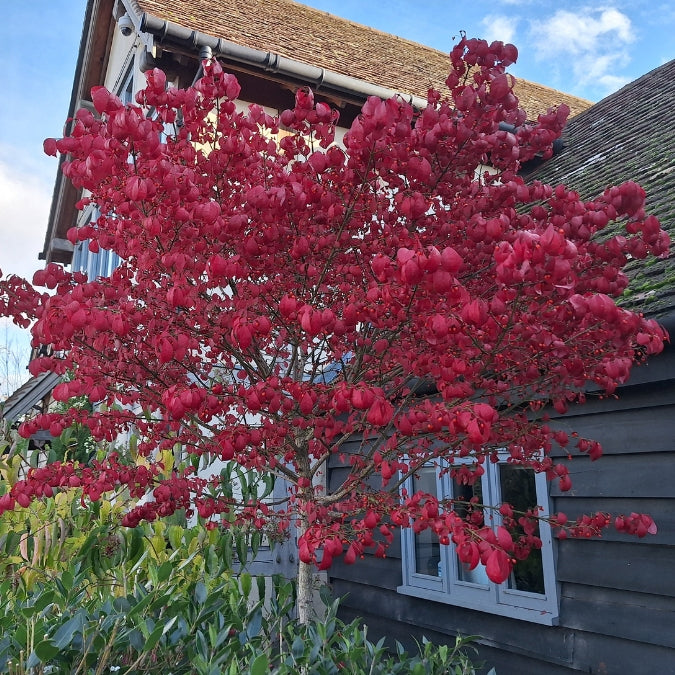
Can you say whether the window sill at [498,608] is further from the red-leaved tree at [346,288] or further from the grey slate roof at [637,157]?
the grey slate roof at [637,157]

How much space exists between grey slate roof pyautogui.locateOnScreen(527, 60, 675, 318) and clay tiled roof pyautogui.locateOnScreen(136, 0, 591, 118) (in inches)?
79.4

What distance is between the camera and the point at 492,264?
3.60m

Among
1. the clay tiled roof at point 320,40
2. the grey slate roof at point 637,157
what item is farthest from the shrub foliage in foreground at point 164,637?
the clay tiled roof at point 320,40

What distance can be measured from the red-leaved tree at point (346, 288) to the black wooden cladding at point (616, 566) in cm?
35

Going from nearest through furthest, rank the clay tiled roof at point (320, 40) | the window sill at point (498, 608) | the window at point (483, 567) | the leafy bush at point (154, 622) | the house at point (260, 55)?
the leafy bush at point (154, 622) < the window sill at point (498, 608) < the window at point (483, 567) < the house at point (260, 55) < the clay tiled roof at point (320, 40)

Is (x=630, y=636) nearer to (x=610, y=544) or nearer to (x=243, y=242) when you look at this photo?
(x=610, y=544)

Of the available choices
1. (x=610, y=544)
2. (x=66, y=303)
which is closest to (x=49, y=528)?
(x=66, y=303)

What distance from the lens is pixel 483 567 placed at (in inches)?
197

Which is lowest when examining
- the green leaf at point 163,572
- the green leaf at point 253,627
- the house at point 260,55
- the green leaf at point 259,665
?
the green leaf at point 253,627

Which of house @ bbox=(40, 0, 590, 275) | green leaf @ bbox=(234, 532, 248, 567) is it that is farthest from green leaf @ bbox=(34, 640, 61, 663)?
house @ bbox=(40, 0, 590, 275)

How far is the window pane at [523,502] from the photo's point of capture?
15.0 ft

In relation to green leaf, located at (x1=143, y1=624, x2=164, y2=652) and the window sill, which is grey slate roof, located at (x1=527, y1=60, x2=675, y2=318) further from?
green leaf, located at (x1=143, y1=624, x2=164, y2=652)

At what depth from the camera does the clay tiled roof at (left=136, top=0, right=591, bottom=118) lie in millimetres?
8672

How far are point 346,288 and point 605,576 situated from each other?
2453mm
